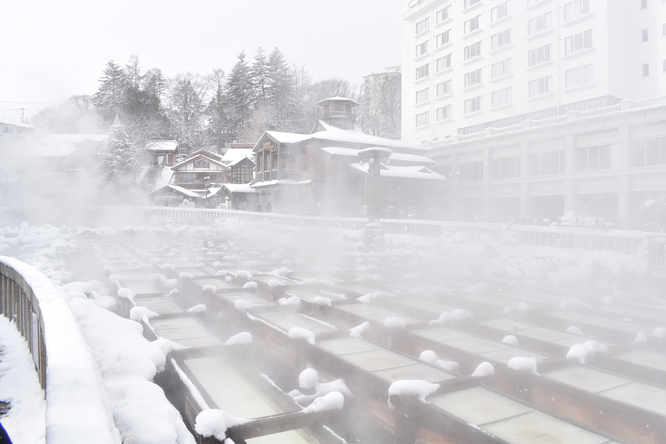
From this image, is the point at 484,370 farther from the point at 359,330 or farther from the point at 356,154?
the point at 356,154

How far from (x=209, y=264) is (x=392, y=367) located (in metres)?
4.06

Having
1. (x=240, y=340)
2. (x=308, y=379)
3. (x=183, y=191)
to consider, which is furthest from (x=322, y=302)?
(x=183, y=191)

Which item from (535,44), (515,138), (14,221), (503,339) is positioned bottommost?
(503,339)

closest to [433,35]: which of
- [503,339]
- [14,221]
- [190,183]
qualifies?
[503,339]

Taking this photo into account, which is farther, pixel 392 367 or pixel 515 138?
pixel 515 138

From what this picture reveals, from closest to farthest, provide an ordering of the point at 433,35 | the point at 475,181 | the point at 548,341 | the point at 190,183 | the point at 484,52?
the point at 548,341 < the point at 484,52 < the point at 433,35 < the point at 475,181 < the point at 190,183

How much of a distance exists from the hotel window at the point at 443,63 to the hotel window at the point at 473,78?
0.22 meters

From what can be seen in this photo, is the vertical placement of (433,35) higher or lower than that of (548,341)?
higher

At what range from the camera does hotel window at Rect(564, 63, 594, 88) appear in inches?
82.7

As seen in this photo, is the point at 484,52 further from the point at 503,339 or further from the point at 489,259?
the point at 489,259

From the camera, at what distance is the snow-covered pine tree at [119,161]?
36.3ft

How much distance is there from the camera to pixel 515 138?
2.74 metres

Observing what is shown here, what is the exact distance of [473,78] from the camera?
2.86 metres

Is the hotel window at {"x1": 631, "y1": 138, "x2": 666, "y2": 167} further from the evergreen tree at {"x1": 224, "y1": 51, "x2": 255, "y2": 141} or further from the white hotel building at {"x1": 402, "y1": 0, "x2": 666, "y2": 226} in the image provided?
the evergreen tree at {"x1": 224, "y1": 51, "x2": 255, "y2": 141}
